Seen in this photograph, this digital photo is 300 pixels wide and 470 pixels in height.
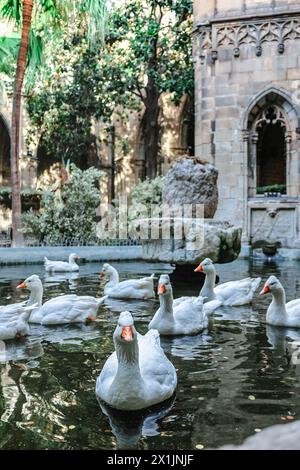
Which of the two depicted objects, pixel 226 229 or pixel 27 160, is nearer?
pixel 226 229

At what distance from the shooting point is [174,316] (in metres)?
6.49

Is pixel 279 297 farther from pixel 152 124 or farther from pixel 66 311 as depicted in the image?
pixel 152 124

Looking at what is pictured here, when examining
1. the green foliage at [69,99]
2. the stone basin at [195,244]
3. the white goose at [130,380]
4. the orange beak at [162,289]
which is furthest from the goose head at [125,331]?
the green foliage at [69,99]

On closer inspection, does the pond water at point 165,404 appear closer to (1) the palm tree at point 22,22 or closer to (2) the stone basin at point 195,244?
(2) the stone basin at point 195,244

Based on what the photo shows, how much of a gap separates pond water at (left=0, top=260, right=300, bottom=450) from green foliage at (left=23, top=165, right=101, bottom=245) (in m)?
10.5

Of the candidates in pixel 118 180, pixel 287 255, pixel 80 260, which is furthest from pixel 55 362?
pixel 118 180

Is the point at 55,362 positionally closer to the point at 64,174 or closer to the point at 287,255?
the point at 287,255

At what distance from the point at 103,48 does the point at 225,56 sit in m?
6.35

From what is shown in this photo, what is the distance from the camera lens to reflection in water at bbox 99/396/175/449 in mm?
3513

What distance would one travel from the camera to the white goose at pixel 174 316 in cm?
629

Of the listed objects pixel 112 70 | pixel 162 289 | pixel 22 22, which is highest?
pixel 112 70

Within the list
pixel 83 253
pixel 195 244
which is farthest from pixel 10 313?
pixel 83 253

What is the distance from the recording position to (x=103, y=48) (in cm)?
2306

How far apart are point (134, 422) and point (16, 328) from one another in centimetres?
273
